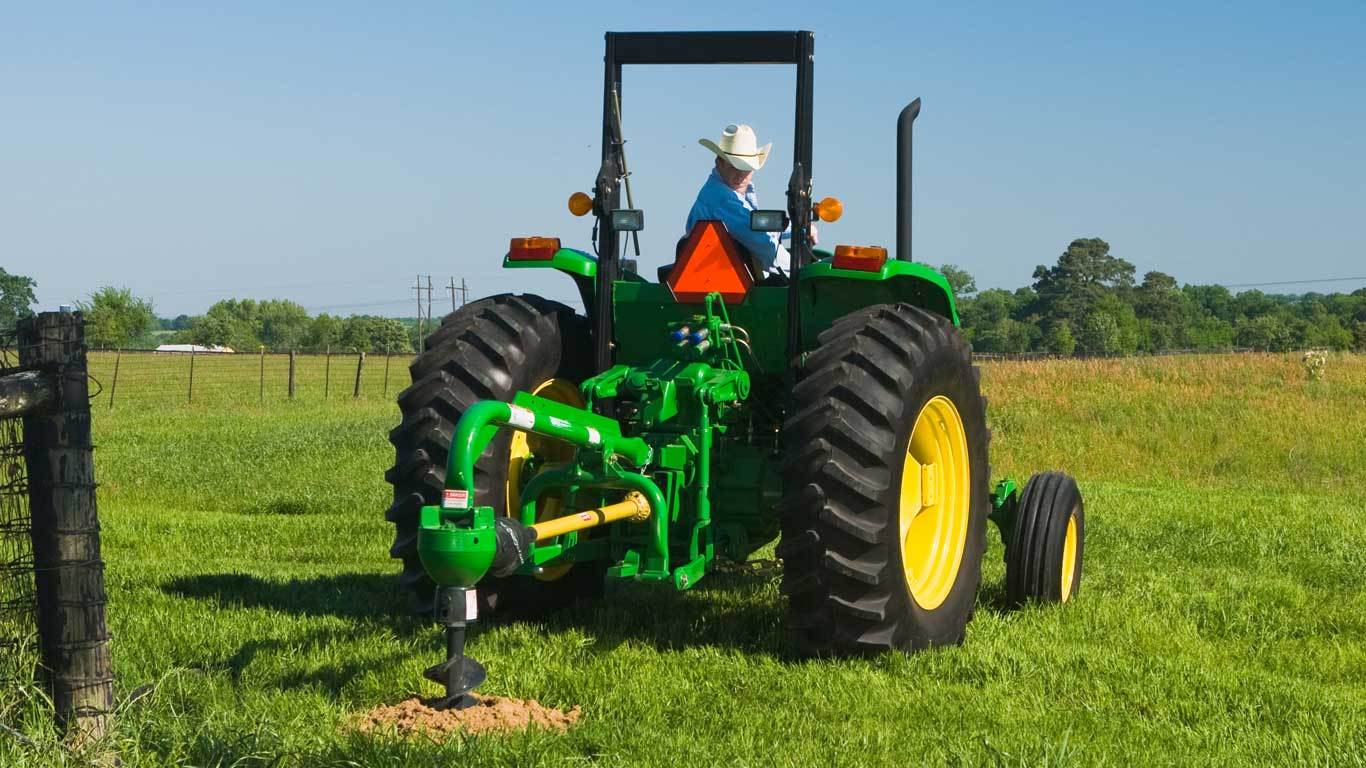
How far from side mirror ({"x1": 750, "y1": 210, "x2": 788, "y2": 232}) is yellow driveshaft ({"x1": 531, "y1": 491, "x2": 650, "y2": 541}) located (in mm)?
1315

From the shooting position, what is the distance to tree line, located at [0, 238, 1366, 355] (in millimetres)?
94688

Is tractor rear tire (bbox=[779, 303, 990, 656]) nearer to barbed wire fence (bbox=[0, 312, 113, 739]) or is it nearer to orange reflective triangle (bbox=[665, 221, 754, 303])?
orange reflective triangle (bbox=[665, 221, 754, 303])

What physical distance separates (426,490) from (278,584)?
2.05 m

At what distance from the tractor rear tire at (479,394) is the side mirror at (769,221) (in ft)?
3.38

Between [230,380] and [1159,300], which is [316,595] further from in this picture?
[1159,300]

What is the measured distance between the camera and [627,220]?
642 centimetres

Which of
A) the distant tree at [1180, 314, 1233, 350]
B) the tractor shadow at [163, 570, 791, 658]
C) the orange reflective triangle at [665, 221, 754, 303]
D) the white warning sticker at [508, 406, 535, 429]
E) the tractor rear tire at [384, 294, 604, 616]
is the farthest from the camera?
the distant tree at [1180, 314, 1233, 350]

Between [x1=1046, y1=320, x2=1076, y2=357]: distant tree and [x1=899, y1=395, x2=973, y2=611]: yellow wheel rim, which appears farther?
[x1=1046, y1=320, x2=1076, y2=357]: distant tree

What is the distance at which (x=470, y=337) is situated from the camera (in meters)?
6.07

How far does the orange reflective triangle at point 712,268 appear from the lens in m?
6.28

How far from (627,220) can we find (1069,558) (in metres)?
2.97

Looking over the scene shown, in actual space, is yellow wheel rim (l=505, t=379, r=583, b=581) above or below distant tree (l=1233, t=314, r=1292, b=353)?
below

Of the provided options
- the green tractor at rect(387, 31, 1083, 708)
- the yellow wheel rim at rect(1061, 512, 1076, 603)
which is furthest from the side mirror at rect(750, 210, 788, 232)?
the yellow wheel rim at rect(1061, 512, 1076, 603)

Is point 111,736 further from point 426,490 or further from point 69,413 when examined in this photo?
point 426,490
